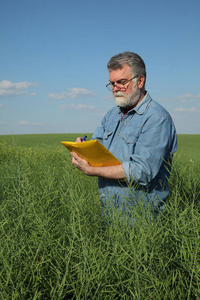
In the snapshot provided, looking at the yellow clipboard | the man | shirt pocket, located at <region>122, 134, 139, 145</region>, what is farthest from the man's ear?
the yellow clipboard

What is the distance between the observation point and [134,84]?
3.15 meters

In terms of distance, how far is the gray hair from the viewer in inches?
124

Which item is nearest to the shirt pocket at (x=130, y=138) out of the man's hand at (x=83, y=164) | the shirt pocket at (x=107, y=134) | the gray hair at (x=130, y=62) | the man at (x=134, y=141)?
the man at (x=134, y=141)

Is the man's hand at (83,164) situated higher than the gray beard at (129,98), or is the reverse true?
the gray beard at (129,98)

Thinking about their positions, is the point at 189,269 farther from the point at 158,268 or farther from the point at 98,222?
the point at 98,222

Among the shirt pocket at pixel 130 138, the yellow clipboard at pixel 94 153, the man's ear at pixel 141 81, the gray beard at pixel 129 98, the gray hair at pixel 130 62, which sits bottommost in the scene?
the yellow clipboard at pixel 94 153

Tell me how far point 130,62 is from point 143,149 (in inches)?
39.9

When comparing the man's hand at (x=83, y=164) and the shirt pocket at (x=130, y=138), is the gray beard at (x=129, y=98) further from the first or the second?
the man's hand at (x=83, y=164)

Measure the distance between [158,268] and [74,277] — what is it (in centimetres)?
56

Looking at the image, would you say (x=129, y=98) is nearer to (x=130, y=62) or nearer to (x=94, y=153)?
(x=130, y=62)

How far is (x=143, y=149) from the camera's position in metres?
2.77

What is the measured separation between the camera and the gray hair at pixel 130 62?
3154 mm

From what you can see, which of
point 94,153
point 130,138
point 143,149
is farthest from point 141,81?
point 94,153

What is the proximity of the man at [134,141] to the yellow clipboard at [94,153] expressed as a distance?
0.22 ft
